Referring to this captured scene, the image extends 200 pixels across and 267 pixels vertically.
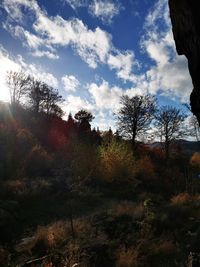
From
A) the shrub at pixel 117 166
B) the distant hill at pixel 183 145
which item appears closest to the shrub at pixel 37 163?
the shrub at pixel 117 166

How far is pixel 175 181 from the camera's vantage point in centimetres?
3031

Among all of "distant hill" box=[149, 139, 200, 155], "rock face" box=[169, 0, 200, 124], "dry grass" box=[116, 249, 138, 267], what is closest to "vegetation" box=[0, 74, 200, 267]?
"dry grass" box=[116, 249, 138, 267]

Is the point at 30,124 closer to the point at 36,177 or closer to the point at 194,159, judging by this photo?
the point at 36,177

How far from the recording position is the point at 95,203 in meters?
20.5

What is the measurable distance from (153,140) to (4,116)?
26.7m

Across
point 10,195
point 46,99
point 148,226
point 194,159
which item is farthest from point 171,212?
point 46,99

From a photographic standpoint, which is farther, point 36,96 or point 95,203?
point 36,96

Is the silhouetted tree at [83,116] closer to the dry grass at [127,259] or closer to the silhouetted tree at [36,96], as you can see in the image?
the silhouetted tree at [36,96]

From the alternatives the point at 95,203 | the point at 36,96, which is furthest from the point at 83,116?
the point at 95,203

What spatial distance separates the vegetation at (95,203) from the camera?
30.8ft

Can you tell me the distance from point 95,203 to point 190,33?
60.7ft

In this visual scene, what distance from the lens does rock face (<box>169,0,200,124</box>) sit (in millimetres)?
3098

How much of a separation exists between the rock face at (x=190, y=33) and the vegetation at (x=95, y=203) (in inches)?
196

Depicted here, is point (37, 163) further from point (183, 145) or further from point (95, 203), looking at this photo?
point (183, 145)
